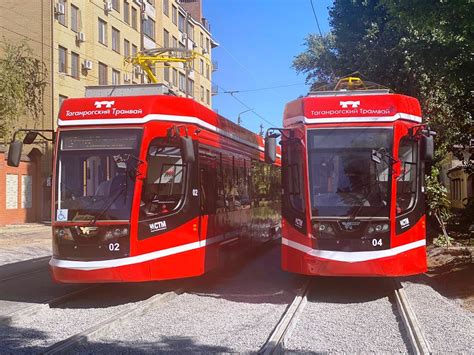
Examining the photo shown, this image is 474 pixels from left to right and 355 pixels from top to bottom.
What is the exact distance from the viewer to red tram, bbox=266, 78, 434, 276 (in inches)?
347

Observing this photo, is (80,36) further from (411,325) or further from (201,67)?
(411,325)

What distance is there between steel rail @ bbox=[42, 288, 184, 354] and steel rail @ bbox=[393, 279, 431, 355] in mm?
3558

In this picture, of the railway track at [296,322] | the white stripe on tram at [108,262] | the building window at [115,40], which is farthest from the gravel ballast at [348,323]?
the building window at [115,40]

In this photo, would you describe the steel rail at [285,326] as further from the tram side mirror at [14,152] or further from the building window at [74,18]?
the building window at [74,18]

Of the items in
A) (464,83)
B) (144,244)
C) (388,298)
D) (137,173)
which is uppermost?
(464,83)

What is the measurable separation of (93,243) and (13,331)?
5.90ft

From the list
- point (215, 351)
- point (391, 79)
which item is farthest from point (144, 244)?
point (391, 79)

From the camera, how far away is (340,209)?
8961mm

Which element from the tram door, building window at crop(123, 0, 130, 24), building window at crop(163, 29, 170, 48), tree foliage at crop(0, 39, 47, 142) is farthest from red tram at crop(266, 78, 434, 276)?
building window at crop(163, 29, 170, 48)

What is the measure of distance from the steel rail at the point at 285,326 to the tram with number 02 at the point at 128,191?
5.69 ft

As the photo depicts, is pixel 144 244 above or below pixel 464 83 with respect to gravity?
below

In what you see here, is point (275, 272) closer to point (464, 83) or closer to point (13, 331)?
point (464, 83)

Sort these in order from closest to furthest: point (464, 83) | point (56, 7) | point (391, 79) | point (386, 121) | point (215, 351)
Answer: point (215, 351), point (386, 121), point (464, 83), point (391, 79), point (56, 7)

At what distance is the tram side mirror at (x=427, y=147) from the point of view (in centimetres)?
893
